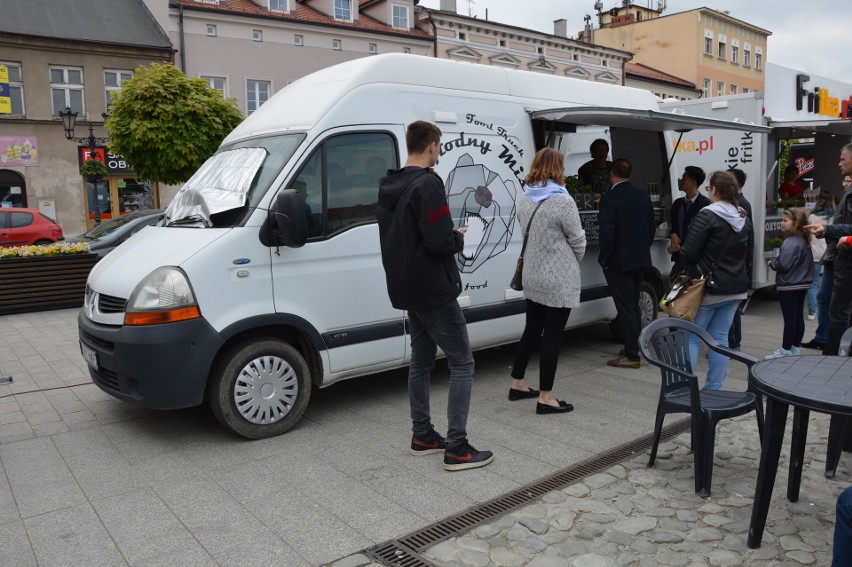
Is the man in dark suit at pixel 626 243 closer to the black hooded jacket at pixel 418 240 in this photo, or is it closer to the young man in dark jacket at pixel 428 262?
the young man in dark jacket at pixel 428 262

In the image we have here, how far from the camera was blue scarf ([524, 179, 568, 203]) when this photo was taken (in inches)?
210

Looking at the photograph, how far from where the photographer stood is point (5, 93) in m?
24.6

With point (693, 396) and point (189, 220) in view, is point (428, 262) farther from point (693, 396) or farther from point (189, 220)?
point (189, 220)

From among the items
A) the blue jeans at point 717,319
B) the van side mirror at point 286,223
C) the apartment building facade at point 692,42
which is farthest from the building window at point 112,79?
the apartment building facade at point 692,42

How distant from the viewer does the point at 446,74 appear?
6035 millimetres

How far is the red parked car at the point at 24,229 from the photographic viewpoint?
17.5 meters

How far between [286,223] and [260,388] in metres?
1.18

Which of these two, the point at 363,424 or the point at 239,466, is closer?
the point at 239,466

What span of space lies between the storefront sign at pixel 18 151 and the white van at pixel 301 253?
22889mm

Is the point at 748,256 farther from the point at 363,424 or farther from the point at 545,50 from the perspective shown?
the point at 545,50

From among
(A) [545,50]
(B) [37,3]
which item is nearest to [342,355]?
(B) [37,3]

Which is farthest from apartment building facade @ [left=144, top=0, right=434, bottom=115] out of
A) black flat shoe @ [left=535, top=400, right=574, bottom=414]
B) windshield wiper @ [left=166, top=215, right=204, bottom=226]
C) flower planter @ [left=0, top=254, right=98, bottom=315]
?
black flat shoe @ [left=535, top=400, right=574, bottom=414]

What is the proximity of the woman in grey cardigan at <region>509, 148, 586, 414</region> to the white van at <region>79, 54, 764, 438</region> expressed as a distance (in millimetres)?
840

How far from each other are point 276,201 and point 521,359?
232 cm
